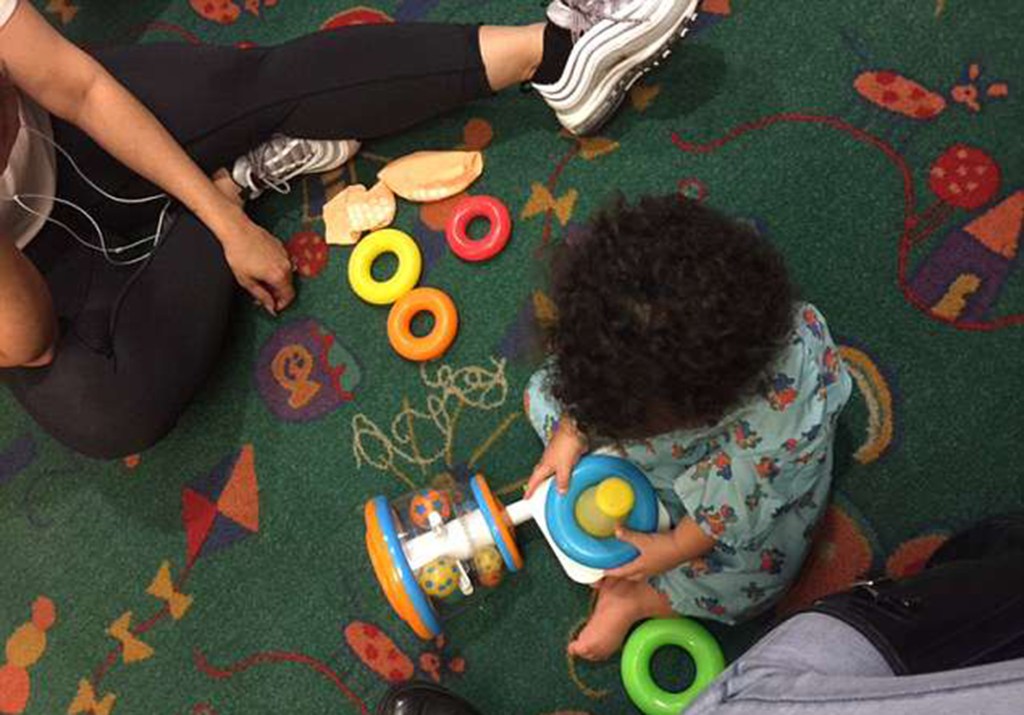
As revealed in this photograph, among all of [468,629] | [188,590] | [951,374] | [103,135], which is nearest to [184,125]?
[103,135]

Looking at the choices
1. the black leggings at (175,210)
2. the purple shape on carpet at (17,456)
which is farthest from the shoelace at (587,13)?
the purple shape on carpet at (17,456)

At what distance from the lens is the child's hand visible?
90cm

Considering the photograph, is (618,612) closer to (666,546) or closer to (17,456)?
(666,546)

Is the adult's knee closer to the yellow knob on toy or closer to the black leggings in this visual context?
the black leggings

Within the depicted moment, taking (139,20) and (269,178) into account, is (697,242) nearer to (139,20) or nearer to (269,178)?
(269,178)

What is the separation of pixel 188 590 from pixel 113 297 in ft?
1.27

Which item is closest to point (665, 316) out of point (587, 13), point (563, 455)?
point (563, 455)

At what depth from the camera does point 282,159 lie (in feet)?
3.64

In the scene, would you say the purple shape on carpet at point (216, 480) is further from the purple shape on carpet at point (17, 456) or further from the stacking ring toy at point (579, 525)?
the stacking ring toy at point (579, 525)

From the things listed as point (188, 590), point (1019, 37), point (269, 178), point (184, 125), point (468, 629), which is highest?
point (184, 125)

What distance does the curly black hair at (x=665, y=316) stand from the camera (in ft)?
2.06

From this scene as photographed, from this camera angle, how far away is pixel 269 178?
1.12 metres

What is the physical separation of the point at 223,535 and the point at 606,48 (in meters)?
0.77

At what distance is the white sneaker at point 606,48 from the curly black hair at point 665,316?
0.37m
